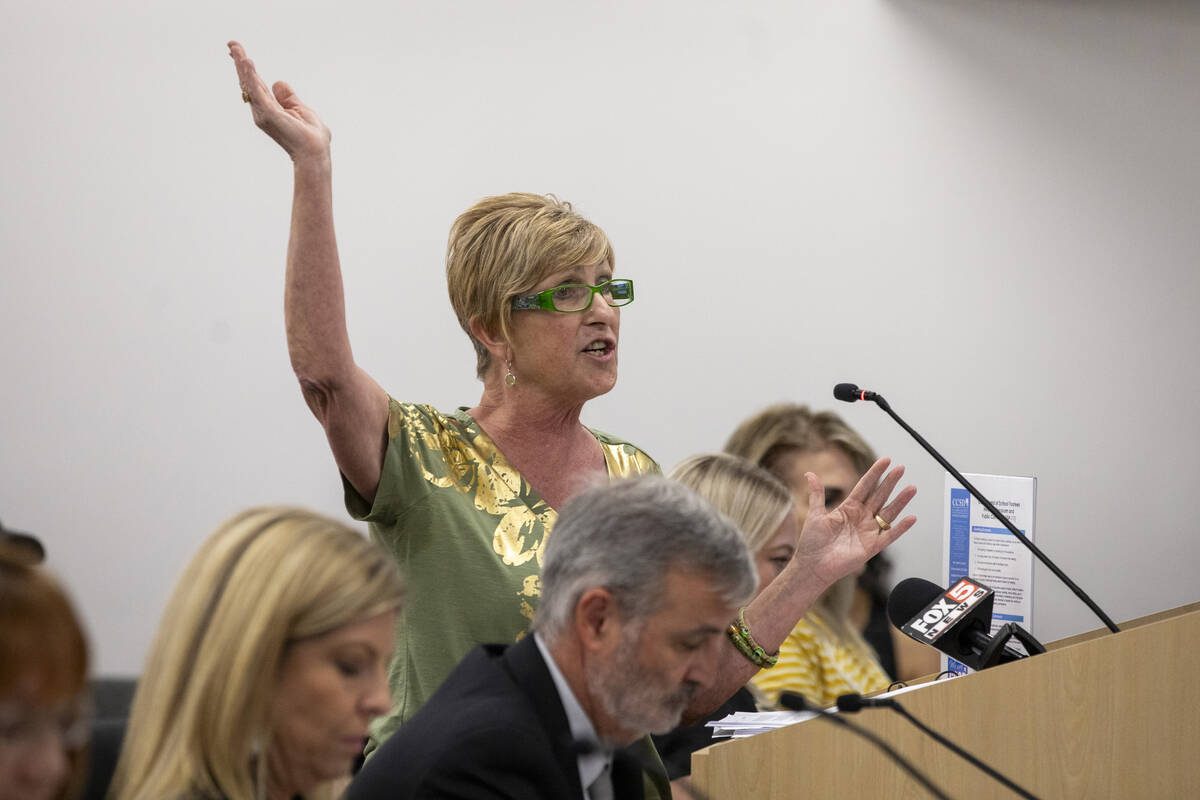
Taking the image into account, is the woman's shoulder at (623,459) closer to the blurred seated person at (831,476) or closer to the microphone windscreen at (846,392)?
the microphone windscreen at (846,392)

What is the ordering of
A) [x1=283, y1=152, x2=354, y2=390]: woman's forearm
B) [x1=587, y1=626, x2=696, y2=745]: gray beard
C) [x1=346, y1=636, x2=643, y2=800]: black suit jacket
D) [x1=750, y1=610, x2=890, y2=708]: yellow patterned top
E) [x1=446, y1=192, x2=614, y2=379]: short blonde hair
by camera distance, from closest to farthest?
1. [x1=346, y1=636, x2=643, y2=800]: black suit jacket
2. [x1=587, y1=626, x2=696, y2=745]: gray beard
3. [x1=283, y1=152, x2=354, y2=390]: woman's forearm
4. [x1=446, y1=192, x2=614, y2=379]: short blonde hair
5. [x1=750, y1=610, x2=890, y2=708]: yellow patterned top

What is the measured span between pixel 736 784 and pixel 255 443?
2.09 meters

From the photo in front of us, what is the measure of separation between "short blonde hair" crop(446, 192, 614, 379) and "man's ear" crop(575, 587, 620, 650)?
59 centimetres

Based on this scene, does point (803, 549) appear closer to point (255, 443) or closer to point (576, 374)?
point (576, 374)

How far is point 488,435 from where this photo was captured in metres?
1.92

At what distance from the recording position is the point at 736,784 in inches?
66.7

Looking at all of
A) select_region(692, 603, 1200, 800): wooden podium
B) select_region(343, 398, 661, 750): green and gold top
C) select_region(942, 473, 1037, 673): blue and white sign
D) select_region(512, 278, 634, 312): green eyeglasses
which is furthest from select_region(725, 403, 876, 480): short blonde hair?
select_region(343, 398, 661, 750): green and gold top

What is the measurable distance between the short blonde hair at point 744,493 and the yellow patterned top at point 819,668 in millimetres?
339

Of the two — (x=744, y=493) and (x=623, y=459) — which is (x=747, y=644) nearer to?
(x=623, y=459)

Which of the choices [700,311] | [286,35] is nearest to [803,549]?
[700,311]

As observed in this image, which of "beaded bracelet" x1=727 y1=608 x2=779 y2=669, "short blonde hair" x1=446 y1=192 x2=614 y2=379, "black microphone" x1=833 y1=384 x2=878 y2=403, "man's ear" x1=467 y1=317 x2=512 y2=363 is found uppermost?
"short blonde hair" x1=446 y1=192 x2=614 y2=379

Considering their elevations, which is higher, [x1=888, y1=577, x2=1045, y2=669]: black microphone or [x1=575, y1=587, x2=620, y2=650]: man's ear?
[x1=575, y1=587, x2=620, y2=650]: man's ear

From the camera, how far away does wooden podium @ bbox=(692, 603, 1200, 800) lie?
1.73 metres

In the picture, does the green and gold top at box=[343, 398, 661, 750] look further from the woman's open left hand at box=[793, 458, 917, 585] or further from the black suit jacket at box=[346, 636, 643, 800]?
the woman's open left hand at box=[793, 458, 917, 585]
